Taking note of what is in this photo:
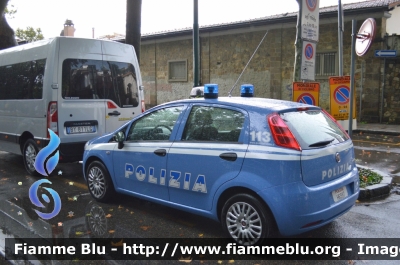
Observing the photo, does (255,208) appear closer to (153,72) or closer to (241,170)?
(241,170)

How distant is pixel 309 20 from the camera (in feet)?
24.5

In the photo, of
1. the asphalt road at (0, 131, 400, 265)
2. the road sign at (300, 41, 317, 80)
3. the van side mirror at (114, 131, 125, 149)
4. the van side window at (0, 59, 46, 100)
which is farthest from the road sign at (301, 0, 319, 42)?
the van side window at (0, 59, 46, 100)

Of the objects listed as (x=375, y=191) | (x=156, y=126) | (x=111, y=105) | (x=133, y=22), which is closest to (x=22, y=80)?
(x=111, y=105)

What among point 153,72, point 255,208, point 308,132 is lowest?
point 255,208

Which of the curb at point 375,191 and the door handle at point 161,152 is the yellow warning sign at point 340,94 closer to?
the curb at point 375,191

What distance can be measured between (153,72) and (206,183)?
2015cm

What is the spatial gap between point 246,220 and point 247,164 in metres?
0.57

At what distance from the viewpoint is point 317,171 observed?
13.1 feet

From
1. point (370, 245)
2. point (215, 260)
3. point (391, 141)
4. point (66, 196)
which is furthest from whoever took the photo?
point (391, 141)

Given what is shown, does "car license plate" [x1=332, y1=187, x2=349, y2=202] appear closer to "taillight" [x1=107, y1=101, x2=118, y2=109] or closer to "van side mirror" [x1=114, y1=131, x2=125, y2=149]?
"van side mirror" [x1=114, y1=131, x2=125, y2=149]

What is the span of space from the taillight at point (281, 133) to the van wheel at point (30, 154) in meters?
5.28

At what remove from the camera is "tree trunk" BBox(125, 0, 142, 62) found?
11516 millimetres

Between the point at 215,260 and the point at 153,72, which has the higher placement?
the point at 153,72

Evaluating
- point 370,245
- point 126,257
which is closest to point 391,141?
point 370,245
